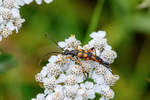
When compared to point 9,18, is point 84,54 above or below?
below

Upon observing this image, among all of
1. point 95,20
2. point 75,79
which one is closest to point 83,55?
A: point 75,79

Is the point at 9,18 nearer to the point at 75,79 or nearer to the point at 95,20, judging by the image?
the point at 75,79

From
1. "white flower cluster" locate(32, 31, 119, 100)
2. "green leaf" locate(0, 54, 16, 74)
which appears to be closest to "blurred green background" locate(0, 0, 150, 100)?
"green leaf" locate(0, 54, 16, 74)

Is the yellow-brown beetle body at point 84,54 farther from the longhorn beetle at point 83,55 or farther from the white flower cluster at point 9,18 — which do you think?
the white flower cluster at point 9,18

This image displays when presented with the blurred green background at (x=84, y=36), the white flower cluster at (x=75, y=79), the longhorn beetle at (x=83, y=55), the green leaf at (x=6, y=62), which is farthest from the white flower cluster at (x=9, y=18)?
the blurred green background at (x=84, y=36)

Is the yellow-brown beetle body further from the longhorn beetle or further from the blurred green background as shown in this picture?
the blurred green background

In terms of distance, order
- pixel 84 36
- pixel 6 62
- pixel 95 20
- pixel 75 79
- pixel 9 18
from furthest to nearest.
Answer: pixel 84 36, pixel 95 20, pixel 6 62, pixel 9 18, pixel 75 79
